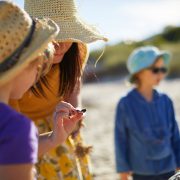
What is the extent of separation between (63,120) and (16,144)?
0.73 meters

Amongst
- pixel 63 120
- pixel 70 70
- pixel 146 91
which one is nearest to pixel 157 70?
pixel 146 91

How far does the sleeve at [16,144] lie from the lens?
1.75 m

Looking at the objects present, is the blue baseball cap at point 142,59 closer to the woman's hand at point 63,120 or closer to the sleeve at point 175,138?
the sleeve at point 175,138

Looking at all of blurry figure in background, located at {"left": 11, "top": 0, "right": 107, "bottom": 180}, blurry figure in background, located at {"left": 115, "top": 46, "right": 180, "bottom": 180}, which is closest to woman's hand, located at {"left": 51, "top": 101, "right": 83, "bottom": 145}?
blurry figure in background, located at {"left": 11, "top": 0, "right": 107, "bottom": 180}

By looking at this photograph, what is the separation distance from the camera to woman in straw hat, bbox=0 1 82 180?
1751 millimetres

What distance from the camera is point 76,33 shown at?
2959 mm

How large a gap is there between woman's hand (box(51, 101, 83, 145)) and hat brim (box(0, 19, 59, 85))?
509 mm

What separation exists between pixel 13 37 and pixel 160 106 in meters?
2.99

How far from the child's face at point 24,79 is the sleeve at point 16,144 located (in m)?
0.14

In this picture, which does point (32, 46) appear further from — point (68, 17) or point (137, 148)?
point (137, 148)

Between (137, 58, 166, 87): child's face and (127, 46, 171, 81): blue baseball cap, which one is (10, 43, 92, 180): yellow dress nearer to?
(137, 58, 166, 87): child's face

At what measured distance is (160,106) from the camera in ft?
15.5

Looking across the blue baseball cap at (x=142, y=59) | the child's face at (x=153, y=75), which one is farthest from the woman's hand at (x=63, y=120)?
the blue baseball cap at (x=142, y=59)

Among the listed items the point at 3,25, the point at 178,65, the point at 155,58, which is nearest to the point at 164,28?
the point at 178,65
